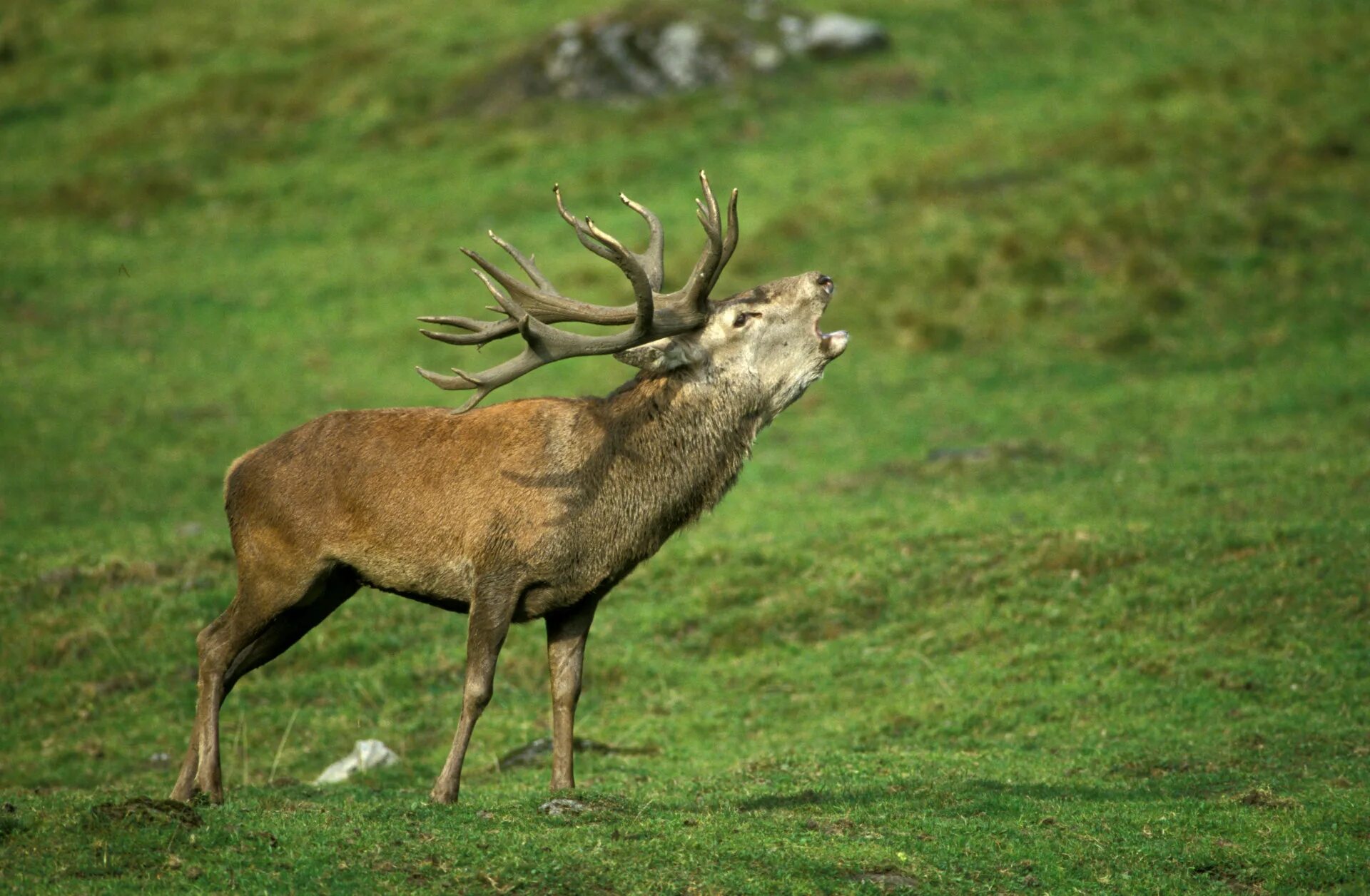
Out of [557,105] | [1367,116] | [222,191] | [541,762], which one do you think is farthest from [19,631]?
[1367,116]

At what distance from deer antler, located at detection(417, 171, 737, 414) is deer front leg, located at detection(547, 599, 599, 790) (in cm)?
142

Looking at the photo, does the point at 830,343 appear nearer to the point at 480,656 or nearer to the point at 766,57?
the point at 480,656

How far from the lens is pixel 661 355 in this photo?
9.35 meters

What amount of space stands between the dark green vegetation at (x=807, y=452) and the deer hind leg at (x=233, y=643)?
0.61 m

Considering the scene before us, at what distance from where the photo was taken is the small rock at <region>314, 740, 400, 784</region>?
11320 millimetres

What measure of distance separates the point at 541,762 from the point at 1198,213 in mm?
16600

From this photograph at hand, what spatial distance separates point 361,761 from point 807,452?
362 inches

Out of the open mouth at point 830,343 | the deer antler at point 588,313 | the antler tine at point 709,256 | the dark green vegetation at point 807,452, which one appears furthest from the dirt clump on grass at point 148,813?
the open mouth at point 830,343

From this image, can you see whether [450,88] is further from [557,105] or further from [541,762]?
[541,762]

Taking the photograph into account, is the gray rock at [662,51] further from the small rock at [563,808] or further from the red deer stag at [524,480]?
the small rock at [563,808]

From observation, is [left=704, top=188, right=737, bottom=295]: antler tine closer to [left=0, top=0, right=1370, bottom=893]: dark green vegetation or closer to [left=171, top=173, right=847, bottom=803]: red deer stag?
[left=171, top=173, right=847, bottom=803]: red deer stag

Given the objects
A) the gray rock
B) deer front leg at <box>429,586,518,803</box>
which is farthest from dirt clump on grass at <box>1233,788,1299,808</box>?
the gray rock

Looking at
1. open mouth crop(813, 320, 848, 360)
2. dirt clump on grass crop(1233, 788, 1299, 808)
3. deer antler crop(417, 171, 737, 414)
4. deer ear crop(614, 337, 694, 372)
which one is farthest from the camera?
open mouth crop(813, 320, 848, 360)

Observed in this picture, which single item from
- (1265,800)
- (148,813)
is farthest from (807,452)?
(148,813)
